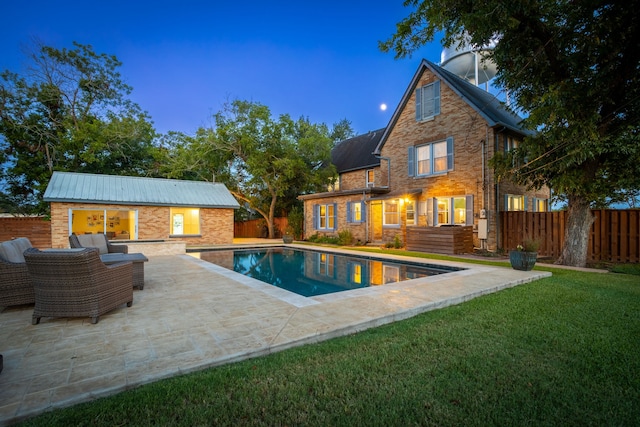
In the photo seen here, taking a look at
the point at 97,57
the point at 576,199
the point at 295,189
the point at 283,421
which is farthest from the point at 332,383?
the point at 97,57

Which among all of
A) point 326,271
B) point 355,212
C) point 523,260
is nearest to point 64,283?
point 326,271

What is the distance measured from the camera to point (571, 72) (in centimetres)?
811

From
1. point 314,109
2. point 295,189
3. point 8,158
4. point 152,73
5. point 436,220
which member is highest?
point 314,109

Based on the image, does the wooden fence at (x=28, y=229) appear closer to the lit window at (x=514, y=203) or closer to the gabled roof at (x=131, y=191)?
the gabled roof at (x=131, y=191)

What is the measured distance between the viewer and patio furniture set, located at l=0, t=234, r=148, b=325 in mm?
3516

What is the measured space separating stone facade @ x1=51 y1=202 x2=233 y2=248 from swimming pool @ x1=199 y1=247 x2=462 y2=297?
17.3 ft

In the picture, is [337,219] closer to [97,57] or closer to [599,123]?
[599,123]

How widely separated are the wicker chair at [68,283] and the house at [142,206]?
32.1ft

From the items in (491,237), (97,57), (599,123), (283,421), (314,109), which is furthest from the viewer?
(314,109)

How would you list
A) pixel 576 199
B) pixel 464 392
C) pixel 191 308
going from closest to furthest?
1. pixel 464 392
2. pixel 191 308
3. pixel 576 199

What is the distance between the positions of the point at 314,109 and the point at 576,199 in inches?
2447

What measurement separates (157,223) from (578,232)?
57.0ft

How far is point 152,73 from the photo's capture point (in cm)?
3138

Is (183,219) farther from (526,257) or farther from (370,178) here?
(526,257)
